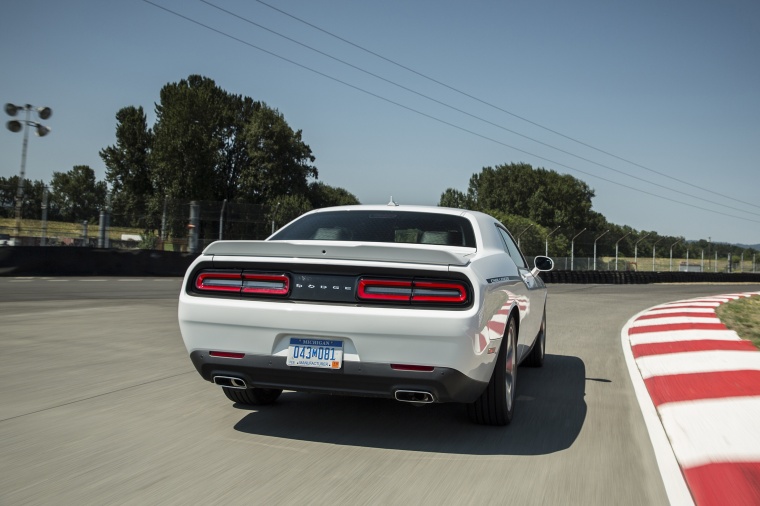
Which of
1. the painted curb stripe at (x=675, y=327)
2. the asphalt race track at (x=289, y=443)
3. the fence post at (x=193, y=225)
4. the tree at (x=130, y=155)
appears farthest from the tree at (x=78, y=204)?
the tree at (x=130, y=155)

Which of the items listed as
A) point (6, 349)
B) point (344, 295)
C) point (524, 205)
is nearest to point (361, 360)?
point (344, 295)

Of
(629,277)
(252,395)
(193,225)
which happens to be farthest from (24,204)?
(629,277)

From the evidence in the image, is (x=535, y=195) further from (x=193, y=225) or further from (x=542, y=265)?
(x=542, y=265)

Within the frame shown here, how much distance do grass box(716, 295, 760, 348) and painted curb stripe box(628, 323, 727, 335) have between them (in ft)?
0.69

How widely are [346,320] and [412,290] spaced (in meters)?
0.39

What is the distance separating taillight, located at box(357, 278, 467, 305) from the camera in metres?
4.03

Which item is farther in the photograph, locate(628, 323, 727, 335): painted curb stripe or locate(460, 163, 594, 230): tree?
locate(460, 163, 594, 230): tree

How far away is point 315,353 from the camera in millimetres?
4035

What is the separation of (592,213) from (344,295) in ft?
414

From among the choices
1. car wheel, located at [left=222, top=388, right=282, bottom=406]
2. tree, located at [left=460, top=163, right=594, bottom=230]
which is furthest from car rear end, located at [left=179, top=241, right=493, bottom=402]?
tree, located at [left=460, top=163, right=594, bottom=230]

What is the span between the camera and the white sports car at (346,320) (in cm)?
395

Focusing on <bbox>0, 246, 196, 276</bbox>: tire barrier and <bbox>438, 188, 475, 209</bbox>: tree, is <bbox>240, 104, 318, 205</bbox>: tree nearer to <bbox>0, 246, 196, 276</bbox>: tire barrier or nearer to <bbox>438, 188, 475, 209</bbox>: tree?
<bbox>0, 246, 196, 276</bbox>: tire barrier

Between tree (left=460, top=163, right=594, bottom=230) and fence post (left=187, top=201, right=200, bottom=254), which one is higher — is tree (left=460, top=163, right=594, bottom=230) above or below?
above

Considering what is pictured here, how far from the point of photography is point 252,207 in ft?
96.7
